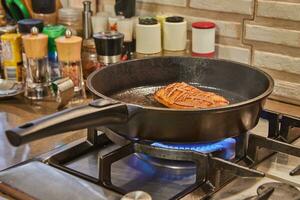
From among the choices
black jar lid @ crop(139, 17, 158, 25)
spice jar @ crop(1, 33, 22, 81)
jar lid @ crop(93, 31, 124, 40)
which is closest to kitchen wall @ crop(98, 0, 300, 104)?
black jar lid @ crop(139, 17, 158, 25)

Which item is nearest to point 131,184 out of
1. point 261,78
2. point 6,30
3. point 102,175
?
point 102,175

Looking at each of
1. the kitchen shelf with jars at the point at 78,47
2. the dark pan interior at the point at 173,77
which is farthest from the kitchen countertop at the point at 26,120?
the dark pan interior at the point at 173,77

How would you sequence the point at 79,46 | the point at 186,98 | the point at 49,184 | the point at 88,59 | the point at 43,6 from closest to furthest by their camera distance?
1. the point at 49,184
2. the point at 186,98
3. the point at 79,46
4. the point at 88,59
5. the point at 43,6

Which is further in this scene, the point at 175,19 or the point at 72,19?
the point at 72,19

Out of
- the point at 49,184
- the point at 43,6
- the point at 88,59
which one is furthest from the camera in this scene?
the point at 43,6

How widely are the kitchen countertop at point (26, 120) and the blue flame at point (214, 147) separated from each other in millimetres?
259

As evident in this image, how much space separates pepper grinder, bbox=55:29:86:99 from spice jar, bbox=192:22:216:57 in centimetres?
29

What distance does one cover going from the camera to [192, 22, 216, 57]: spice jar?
127cm

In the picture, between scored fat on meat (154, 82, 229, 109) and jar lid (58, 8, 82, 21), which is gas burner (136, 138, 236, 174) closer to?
scored fat on meat (154, 82, 229, 109)

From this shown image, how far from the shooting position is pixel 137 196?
0.73 m

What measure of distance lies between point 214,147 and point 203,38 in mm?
478

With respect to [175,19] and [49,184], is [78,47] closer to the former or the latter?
[175,19]

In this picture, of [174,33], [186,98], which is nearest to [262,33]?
[174,33]

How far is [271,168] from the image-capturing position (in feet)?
2.91
